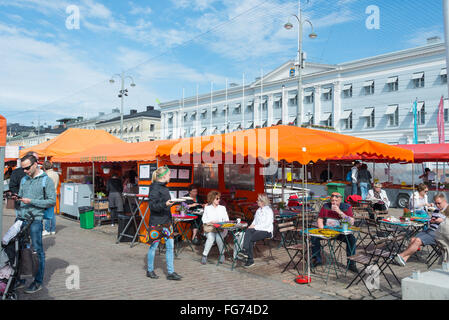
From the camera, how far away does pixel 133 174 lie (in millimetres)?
13734

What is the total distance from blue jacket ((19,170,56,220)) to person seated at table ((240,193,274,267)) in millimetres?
3299

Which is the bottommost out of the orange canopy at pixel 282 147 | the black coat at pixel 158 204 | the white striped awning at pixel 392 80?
the black coat at pixel 158 204

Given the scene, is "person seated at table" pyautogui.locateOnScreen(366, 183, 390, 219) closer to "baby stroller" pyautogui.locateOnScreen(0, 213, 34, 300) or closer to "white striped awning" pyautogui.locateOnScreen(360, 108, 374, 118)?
"baby stroller" pyautogui.locateOnScreen(0, 213, 34, 300)

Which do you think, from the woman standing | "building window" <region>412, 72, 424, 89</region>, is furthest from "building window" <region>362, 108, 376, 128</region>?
the woman standing

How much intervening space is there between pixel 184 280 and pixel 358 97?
31558 millimetres

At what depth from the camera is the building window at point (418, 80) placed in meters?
29.7

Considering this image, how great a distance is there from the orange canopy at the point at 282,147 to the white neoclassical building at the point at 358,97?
1632cm

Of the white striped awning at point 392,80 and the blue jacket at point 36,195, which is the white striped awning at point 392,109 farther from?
the blue jacket at point 36,195

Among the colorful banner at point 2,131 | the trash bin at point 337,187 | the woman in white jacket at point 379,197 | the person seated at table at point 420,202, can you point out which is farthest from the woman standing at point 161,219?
the trash bin at point 337,187

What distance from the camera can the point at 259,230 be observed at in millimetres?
6973

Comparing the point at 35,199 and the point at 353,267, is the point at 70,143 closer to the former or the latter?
the point at 35,199
